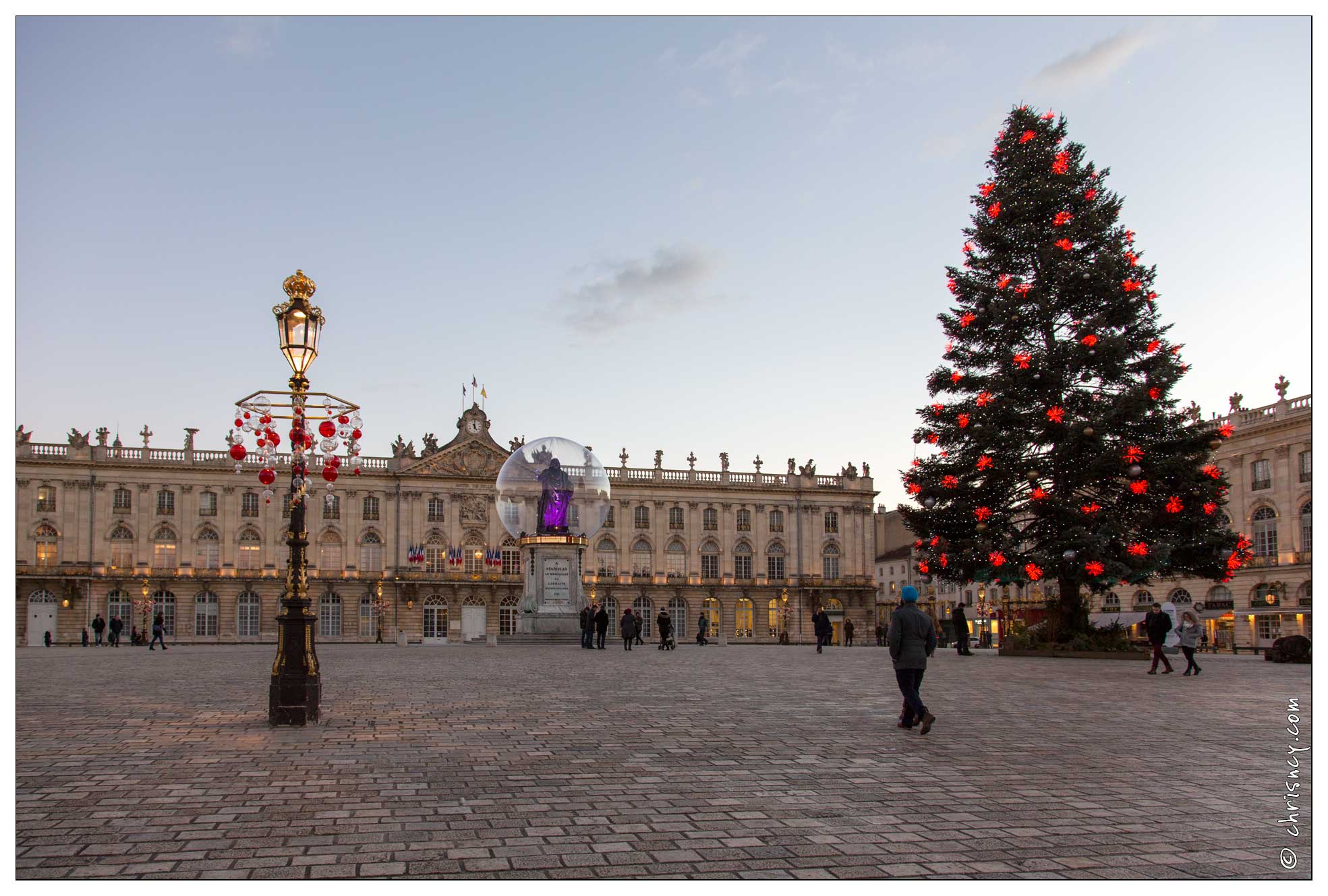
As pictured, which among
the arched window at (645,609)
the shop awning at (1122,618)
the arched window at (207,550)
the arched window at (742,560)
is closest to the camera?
the shop awning at (1122,618)

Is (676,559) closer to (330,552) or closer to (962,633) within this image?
(330,552)

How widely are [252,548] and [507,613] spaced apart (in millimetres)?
17455

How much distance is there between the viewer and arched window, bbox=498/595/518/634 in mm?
76688

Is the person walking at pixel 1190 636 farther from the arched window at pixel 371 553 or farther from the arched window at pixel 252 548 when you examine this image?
the arched window at pixel 252 548

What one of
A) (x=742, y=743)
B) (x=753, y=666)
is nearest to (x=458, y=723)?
(x=742, y=743)

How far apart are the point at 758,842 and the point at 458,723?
608 cm

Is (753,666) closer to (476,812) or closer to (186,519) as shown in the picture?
(476,812)

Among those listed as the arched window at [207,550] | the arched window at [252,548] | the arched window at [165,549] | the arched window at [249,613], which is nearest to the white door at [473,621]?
the arched window at [249,613]

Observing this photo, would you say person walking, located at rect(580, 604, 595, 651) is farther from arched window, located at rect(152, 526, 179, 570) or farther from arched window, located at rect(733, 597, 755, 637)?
arched window, located at rect(733, 597, 755, 637)

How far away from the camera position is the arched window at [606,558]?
7875cm

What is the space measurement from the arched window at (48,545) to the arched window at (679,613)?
1572 inches

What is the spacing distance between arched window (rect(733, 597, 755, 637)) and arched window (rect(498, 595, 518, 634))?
1600 centimetres

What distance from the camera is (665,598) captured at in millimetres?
79375

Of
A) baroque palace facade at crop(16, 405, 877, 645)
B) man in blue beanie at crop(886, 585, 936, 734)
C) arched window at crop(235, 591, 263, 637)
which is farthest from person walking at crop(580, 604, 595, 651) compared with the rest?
arched window at crop(235, 591, 263, 637)
